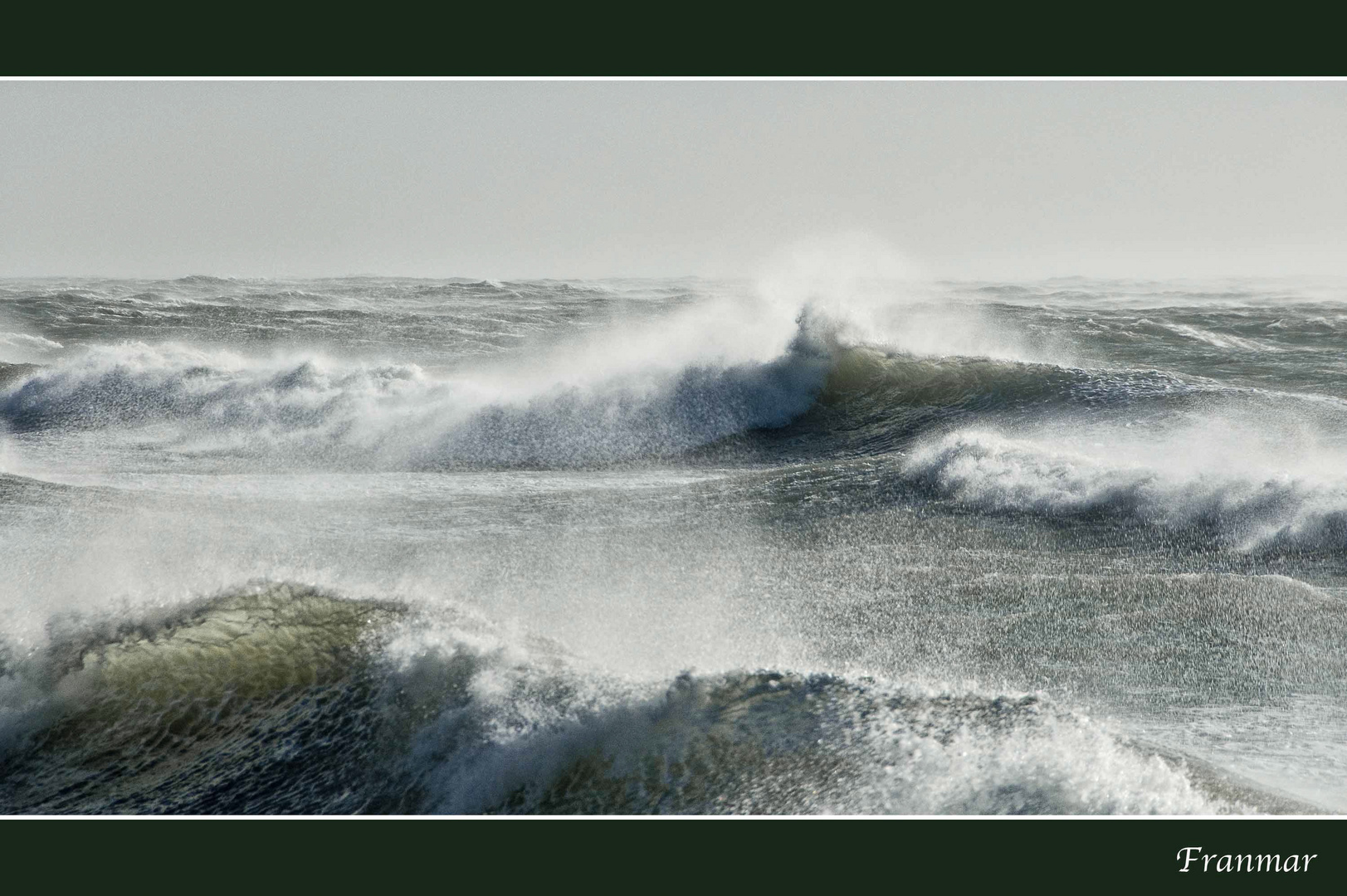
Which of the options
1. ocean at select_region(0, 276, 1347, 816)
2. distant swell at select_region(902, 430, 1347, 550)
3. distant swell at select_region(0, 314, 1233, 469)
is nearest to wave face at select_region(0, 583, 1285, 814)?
ocean at select_region(0, 276, 1347, 816)

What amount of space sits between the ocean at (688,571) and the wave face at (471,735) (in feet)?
0.06

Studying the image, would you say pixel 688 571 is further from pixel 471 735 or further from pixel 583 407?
pixel 583 407

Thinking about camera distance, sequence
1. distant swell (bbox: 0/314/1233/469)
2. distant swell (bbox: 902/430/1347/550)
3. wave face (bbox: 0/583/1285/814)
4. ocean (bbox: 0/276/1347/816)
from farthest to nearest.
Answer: distant swell (bbox: 0/314/1233/469), distant swell (bbox: 902/430/1347/550), ocean (bbox: 0/276/1347/816), wave face (bbox: 0/583/1285/814)

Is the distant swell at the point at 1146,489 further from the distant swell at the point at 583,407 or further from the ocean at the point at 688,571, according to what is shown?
the distant swell at the point at 583,407

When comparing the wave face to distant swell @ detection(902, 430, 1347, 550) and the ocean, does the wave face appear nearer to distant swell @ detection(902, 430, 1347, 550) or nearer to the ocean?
the ocean

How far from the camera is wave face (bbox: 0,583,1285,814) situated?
4.10 m

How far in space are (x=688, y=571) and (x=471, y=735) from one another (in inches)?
96.1

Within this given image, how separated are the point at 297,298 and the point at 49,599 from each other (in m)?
10.9

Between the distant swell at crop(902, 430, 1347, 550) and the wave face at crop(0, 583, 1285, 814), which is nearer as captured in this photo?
the wave face at crop(0, 583, 1285, 814)

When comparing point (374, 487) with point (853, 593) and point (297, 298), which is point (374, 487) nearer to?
point (853, 593)

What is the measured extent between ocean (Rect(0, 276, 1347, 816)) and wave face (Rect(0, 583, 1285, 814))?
17mm

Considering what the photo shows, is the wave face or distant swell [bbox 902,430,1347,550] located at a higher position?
distant swell [bbox 902,430,1347,550]

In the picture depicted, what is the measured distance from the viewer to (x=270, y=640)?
225 inches

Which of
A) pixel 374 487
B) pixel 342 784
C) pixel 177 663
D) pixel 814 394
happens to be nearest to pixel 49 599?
pixel 177 663
